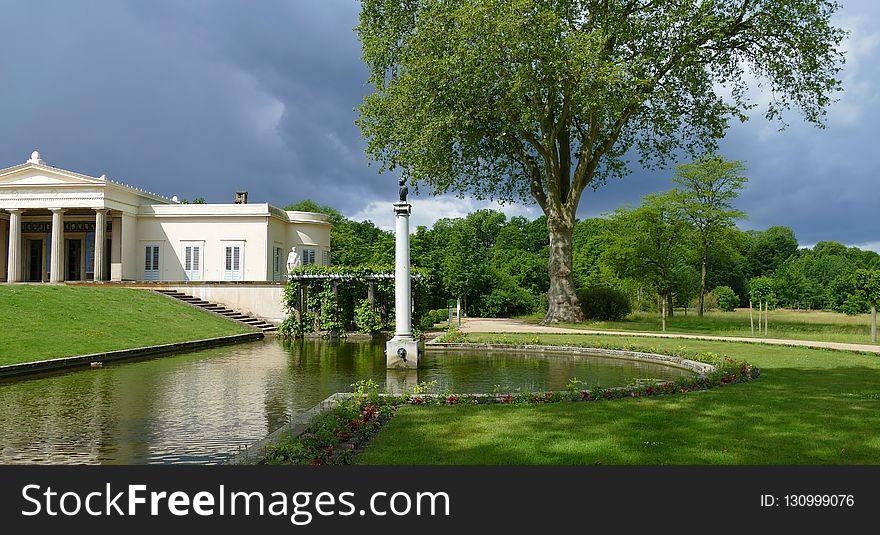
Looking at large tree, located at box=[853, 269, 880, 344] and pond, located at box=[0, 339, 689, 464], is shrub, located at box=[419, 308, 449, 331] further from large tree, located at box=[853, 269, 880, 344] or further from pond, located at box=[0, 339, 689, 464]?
large tree, located at box=[853, 269, 880, 344]

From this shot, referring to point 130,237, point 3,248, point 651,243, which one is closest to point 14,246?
point 3,248

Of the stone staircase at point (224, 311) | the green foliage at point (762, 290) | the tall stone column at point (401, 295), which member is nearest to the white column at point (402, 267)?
the tall stone column at point (401, 295)

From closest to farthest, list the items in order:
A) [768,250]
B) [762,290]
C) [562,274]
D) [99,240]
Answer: [762,290]
[562,274]
[99,240]
[768,250]

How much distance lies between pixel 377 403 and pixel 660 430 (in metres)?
3.86

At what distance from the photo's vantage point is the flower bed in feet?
20.4

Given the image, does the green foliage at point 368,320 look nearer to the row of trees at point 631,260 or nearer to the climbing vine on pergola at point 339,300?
the climbing vine on pergola at point 339,300

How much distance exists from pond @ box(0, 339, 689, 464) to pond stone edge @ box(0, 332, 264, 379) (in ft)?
1.68

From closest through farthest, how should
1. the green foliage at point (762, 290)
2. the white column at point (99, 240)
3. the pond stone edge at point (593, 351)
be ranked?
the pond stone edge at point (593, 351) < the green foliage at point (762, 290) < the white column at point (99, 240)

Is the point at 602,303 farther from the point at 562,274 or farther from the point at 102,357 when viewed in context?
the point at 102,357

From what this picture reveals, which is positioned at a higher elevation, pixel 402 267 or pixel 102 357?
pixel 402 267

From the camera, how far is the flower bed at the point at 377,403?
621cm

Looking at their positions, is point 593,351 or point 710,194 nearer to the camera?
point 593,351

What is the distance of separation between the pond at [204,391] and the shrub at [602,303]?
56.6 feet

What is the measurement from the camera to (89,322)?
20109 millimetres
